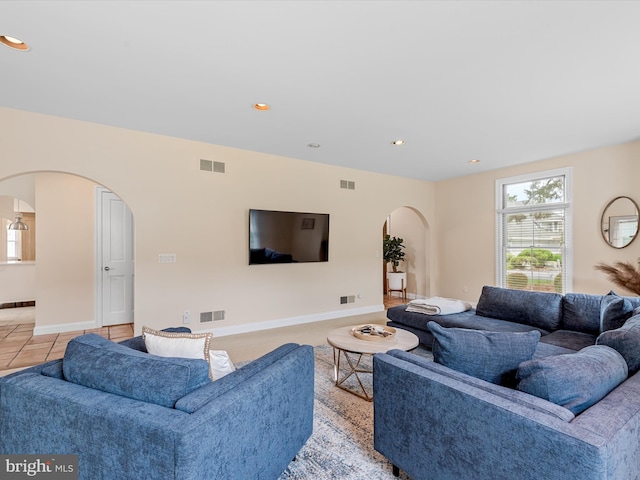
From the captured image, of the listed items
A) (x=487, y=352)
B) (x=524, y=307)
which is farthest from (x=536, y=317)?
(x=487, y=352)

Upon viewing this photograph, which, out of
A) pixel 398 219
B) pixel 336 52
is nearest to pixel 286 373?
pixel 336 52

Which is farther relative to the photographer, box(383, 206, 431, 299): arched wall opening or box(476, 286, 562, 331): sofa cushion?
box(383, 206, 431, 299): arched wall opening

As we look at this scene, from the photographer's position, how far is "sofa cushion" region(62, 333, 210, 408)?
126cm

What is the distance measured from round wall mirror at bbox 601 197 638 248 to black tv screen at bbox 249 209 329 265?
13.3ft

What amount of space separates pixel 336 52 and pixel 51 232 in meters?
4.72

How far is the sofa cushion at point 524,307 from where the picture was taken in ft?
10.8

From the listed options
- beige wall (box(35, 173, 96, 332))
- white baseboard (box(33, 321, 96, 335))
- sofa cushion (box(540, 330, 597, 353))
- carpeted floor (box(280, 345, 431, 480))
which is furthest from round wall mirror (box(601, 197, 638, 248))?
white baseboard (box(33, 321, 96, 335))

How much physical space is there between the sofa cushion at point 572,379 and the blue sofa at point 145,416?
1.14 m

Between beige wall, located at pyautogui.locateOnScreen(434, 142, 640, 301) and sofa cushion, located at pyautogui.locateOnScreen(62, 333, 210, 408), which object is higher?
beige wall, located at pyautogui.locateOnScreen(434, 142, 640, 301)

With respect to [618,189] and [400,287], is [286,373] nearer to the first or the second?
[618,189]

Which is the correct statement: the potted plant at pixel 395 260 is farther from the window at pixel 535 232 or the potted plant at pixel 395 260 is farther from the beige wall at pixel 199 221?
the window at pixel 535 232

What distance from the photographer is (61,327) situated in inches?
177

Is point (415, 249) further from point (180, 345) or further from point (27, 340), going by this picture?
point (27, 340)

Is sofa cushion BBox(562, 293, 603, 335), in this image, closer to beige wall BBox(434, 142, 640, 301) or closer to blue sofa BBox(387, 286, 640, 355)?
blue sofa BBox(387, 286, 640, 355)
